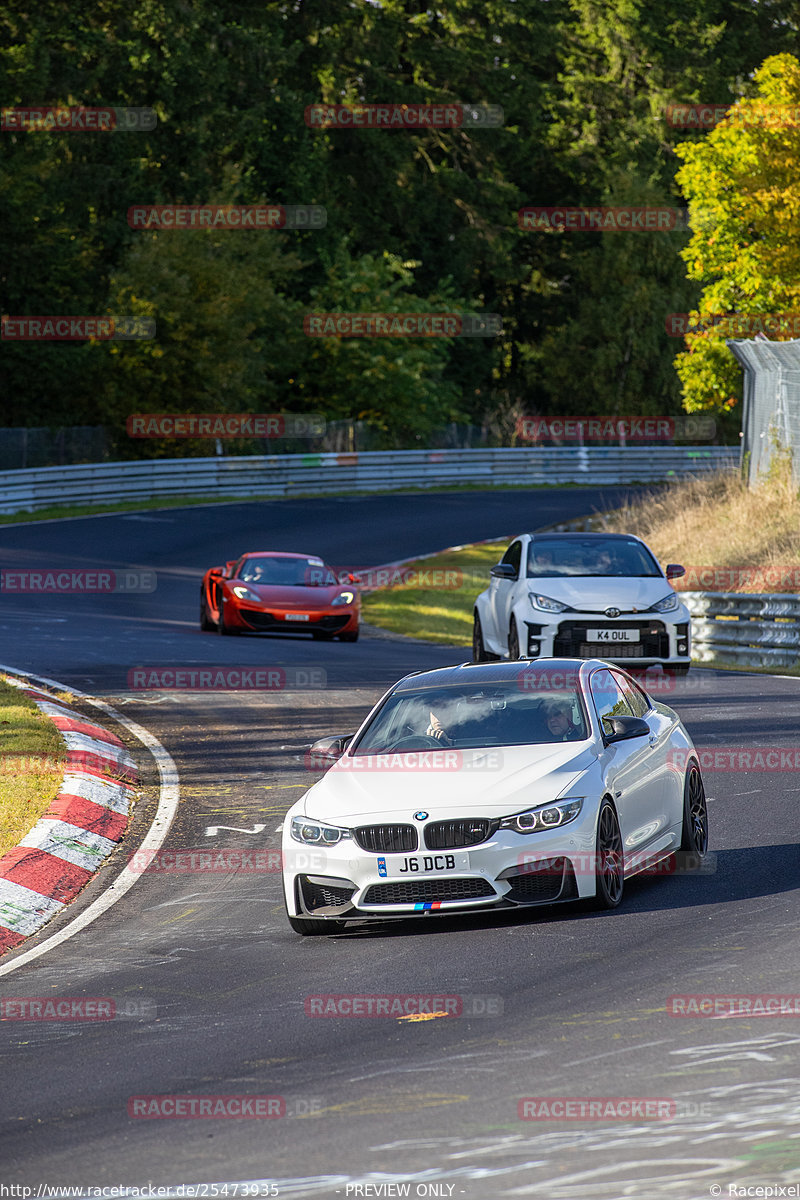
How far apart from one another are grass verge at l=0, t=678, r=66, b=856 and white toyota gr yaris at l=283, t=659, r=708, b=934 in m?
2.71

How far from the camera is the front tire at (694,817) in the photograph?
33.3ft

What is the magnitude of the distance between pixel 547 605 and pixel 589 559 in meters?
1.39

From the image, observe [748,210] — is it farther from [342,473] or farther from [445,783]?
[445,783]

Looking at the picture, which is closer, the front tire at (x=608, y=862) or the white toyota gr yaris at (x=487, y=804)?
the white toyota gr yaris at (x=487, y=804)

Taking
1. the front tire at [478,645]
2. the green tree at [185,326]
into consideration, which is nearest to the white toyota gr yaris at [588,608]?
the front tire at [478,645]

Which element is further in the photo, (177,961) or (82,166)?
(82,166)

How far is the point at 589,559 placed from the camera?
20.3m

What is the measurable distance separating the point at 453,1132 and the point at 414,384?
56387 millimetres

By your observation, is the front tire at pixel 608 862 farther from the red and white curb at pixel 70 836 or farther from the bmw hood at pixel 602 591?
the bmw hood at pixel 602 591

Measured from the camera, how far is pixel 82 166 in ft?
182

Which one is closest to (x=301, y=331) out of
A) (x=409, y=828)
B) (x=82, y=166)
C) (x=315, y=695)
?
(x=82, y=166)

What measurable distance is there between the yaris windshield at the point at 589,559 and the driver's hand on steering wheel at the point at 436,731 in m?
10.2

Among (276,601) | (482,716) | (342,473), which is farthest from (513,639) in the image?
(342,473)

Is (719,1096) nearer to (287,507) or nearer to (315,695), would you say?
(315,695)
